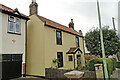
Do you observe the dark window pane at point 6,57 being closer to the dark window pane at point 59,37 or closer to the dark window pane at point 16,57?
the dark window pane at point 16,57

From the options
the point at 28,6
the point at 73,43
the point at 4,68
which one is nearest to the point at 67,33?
the point at 73,43

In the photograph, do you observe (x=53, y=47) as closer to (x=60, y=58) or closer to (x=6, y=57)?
(x=60, y=58)

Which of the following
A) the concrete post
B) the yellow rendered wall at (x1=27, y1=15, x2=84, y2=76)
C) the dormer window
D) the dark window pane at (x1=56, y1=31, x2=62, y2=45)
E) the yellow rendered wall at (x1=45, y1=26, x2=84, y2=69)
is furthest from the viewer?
the dark window pane at (x1=56, y1=31, x2=62, y2=45)

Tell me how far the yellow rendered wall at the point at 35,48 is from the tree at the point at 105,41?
8.86 m

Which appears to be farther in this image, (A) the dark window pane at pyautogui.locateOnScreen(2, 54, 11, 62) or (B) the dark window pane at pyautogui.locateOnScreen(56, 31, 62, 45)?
(B) the dark window pane at pyautogui.locateOnScreen(56, 31, 62, 45)

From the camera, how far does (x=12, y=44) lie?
9773 mm

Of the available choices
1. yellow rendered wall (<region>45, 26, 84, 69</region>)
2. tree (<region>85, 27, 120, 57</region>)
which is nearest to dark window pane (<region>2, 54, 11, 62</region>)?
yellow rendered wall (<region>45, 26, 84, 69</region>)

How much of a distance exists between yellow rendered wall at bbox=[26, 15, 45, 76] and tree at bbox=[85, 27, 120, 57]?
8858 millimetres

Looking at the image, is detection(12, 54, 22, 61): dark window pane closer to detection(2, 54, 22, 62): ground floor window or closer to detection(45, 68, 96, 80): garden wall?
detection(2, 54, 22, 62): ground floor window

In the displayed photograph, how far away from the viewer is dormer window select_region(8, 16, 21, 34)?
32.6 feet

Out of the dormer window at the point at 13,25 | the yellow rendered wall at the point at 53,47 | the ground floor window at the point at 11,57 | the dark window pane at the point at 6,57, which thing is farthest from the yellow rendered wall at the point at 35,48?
the dark window pane at the point at 6,57

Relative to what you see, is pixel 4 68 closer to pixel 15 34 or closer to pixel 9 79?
pixel 9 79

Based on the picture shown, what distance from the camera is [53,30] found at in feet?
41.0

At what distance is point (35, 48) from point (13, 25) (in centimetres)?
346
